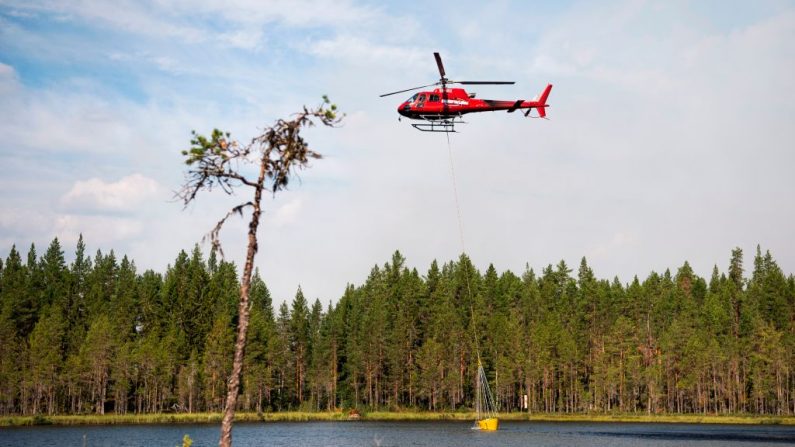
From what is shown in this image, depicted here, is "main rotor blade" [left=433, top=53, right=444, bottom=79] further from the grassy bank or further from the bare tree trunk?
the grassy bank

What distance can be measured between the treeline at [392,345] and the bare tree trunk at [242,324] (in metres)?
91.5

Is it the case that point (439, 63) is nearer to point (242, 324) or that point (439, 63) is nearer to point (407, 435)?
point (242, 324)

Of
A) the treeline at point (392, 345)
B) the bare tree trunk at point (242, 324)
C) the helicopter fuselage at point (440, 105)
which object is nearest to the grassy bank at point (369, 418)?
the treeline at point (392, 345)

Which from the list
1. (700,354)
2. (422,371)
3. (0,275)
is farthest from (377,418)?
(0,275)

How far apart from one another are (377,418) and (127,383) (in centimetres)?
3527

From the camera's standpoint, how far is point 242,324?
58.4 ft

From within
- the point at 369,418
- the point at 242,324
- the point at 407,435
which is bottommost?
the point at 369,418

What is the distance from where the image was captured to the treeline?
4299 inches

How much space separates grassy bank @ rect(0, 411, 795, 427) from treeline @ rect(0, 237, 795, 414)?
3566 mm

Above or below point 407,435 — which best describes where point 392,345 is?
above

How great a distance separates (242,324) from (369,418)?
102886mm

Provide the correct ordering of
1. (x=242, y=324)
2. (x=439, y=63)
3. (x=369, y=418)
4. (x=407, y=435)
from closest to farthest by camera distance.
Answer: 1. (x=242, y=324)
2. (x=439, y=63)
3. (x=407, y=435)
4. (x=369, y=418)

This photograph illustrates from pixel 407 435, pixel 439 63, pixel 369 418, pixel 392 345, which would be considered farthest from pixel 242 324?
pixel 392 345

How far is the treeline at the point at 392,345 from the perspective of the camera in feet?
358
